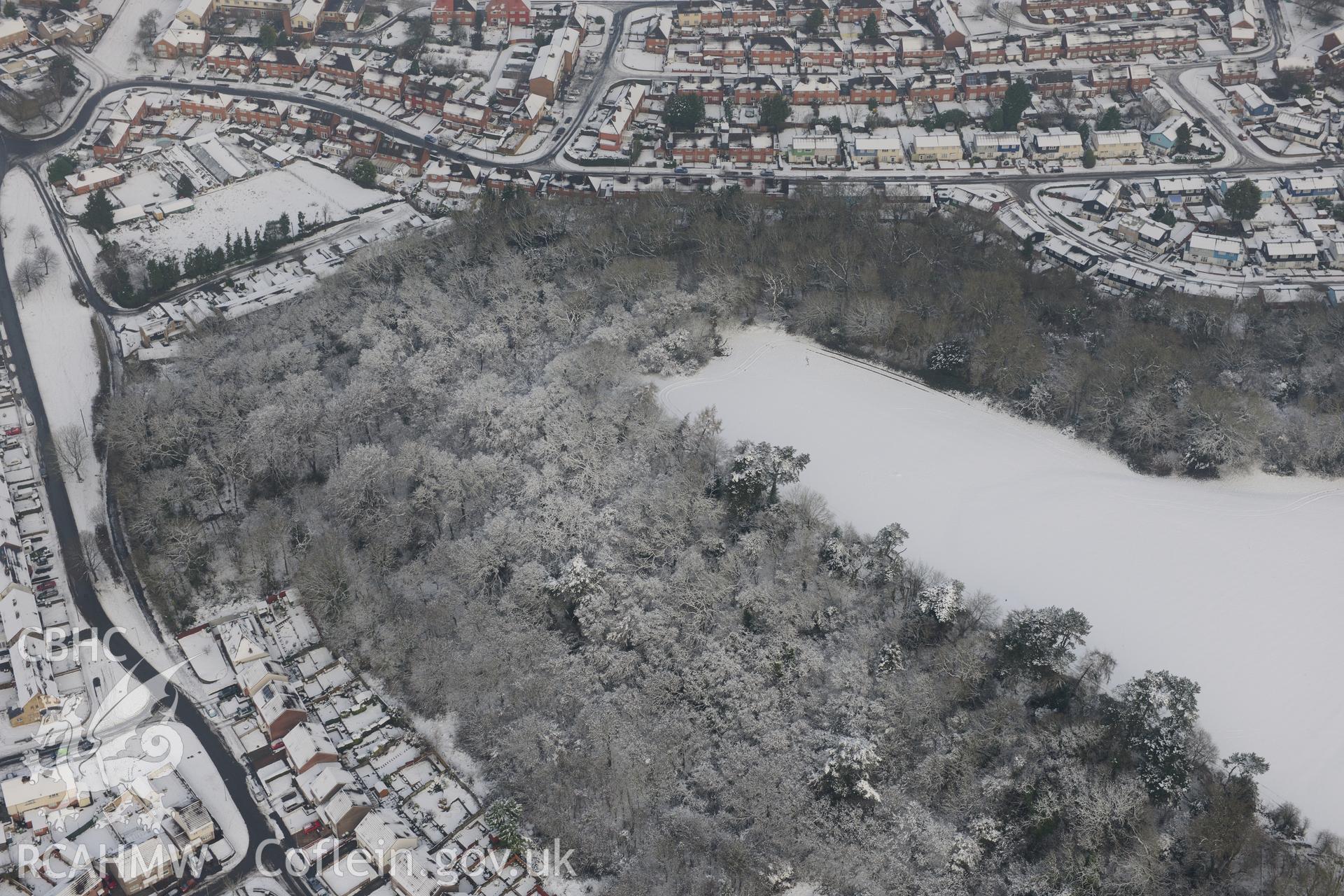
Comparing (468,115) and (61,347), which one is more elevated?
(468,115)

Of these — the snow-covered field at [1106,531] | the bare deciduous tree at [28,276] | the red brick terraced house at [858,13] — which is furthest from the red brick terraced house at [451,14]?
the snow-covered field at [1106,531]

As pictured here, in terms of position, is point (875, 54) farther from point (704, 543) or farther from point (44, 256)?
point (44, 256)

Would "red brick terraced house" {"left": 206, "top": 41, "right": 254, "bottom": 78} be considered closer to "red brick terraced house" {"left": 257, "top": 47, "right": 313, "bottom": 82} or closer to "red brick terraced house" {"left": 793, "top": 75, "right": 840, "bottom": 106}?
"red brick terraced house" {"left": 257, "top": 47, "right": 313, "bottom": 82}

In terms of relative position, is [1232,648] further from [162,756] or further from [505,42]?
[505,42]

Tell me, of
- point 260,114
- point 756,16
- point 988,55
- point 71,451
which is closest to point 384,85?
point 260,114

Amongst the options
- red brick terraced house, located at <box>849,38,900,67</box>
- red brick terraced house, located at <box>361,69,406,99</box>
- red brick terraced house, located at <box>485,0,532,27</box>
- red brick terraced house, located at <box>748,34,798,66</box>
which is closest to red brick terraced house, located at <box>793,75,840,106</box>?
red brick terraced house, located at <box>748,34,798,66</box>

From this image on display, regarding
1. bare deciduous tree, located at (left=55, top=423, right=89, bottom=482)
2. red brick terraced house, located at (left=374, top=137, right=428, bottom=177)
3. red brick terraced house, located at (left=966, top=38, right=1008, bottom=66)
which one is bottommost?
bare deciduous tree, located at (left=55, top=423, right=89, bottom=482)
